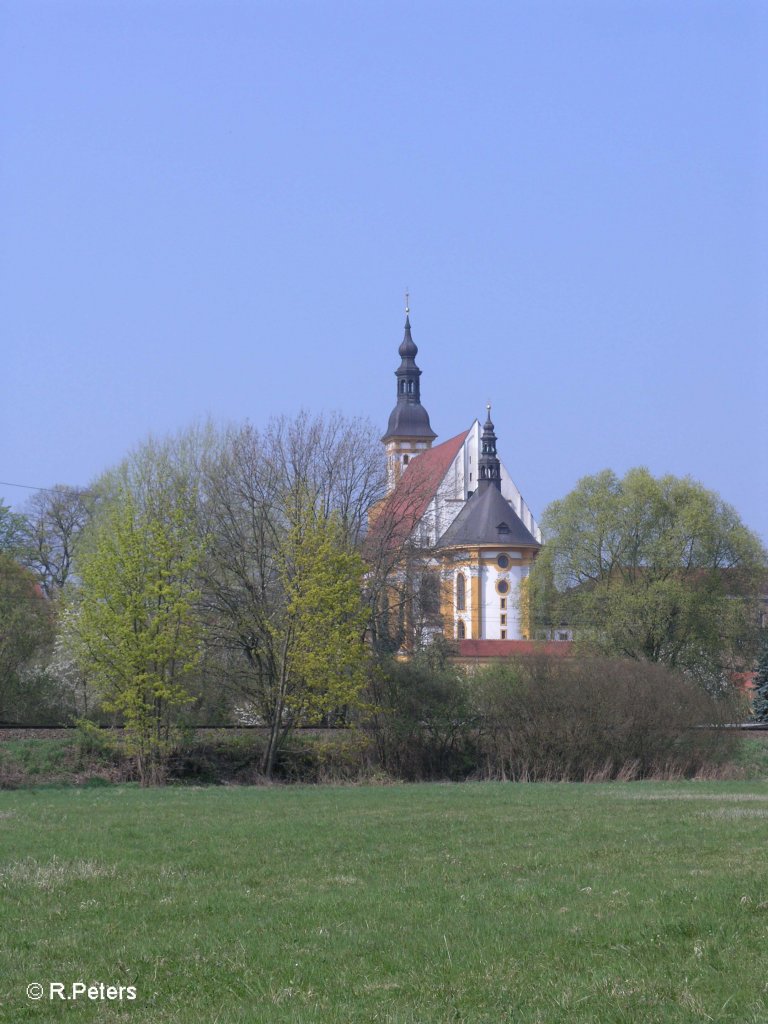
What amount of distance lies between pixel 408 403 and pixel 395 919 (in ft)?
382

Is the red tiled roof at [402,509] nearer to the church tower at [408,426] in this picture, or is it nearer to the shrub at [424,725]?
the shrub at [424,725]

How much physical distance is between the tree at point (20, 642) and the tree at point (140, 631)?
14899 mm

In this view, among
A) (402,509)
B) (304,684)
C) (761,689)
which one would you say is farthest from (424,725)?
(761,689)

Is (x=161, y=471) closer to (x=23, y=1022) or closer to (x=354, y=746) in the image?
(x=354, y=746)

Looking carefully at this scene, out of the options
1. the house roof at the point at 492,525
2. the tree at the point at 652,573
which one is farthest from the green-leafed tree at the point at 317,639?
the house roof at the point at 492,525

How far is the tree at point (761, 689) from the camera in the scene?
54338 mm

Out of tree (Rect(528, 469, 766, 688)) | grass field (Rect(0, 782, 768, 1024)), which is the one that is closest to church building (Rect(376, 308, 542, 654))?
tree (Rect(528, 469, 766, 688))

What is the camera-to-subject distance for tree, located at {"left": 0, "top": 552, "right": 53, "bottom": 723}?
48688mm

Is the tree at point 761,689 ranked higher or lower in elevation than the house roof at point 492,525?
lower

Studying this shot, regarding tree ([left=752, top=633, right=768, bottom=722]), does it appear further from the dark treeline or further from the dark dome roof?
the dark dome roof

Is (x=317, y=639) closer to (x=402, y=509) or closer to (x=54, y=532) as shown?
(x=402, y=509)

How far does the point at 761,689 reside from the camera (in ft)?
181

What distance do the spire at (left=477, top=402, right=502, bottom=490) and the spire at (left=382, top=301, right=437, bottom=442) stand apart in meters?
14.0

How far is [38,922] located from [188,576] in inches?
1207
